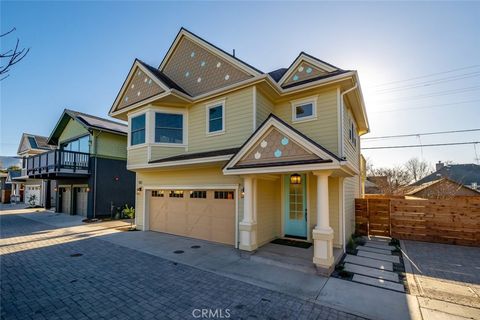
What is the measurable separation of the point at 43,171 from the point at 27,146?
50.0ft

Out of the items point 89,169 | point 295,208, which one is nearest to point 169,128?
point 295,208

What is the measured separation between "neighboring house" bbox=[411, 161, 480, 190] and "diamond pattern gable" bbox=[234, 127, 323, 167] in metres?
35.9

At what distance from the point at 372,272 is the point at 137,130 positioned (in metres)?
A: 10.9

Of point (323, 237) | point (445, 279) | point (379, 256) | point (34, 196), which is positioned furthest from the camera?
point (34, 196)

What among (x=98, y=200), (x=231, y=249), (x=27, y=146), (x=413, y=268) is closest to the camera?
(x=413, y=268)

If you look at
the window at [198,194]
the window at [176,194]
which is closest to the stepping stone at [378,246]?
the window at [198,194]

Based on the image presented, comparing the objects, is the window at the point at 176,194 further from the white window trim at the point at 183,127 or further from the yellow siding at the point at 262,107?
the yellow siding at the point at 262,107

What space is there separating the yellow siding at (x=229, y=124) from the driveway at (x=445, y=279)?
637cm

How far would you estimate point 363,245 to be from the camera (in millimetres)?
8359

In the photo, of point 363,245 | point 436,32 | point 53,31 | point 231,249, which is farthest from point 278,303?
point 436,32

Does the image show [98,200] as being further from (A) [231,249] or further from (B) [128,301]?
(B) [128,301]

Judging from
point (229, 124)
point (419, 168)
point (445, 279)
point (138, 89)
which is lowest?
point (445, 279)

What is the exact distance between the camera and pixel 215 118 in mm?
9477

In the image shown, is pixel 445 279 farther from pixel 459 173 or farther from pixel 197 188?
pixel 459 173
